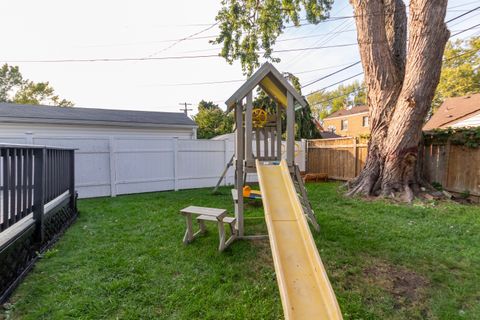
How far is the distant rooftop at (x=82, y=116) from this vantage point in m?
9.08

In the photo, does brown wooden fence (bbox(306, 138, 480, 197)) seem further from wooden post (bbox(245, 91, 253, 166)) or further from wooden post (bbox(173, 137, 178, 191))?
wooden post (bbox(173, 137, 178, 191))

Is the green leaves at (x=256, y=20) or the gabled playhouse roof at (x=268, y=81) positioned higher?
the green leaves at (x=256, y=20)

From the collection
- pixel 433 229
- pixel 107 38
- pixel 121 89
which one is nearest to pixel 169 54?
pixel 107 38

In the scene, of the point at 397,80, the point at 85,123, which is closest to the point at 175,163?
the point at 85,123

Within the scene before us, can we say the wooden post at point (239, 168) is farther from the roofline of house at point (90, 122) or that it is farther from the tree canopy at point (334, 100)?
the tree canopy at point (334, 100)

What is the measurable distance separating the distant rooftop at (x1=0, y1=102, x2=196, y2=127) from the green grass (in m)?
6.39

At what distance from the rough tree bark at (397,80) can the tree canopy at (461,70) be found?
18290 mm

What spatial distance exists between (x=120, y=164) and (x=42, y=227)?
4166 millimetres

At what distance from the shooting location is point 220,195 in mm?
7094

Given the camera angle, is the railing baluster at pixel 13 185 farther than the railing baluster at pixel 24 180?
No

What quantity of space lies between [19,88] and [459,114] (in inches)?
1410

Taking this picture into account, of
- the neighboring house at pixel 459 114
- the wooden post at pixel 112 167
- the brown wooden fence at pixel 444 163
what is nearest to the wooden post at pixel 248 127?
the wooden post at pixel 112 167

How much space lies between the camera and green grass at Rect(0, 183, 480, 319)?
7.21ft

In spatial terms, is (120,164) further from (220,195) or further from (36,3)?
(36,3)
